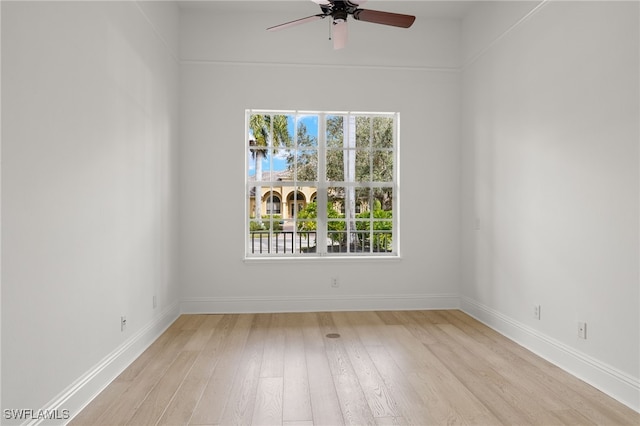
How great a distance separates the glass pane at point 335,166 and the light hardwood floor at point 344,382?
1789 millimetres

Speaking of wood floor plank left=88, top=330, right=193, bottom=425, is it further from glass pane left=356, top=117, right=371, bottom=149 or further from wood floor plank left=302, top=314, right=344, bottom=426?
glass pane left=356, top=117, right=371, bottom=149

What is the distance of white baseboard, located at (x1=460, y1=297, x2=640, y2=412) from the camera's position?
2.52 meters

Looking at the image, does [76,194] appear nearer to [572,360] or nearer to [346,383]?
[346,383]

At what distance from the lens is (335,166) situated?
4969 mm

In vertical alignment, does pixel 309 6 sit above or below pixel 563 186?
above

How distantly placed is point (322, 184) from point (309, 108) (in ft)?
2.95

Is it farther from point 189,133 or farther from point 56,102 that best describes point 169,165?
point 56,102

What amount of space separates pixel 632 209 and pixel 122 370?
141 inches

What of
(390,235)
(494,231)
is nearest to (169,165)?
(390,235)

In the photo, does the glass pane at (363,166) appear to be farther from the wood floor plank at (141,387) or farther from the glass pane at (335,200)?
the wood floor plank at (141,387)

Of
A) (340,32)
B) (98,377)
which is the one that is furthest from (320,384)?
(340,32)

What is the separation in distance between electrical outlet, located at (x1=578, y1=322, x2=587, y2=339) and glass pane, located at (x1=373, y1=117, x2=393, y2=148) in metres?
2.81

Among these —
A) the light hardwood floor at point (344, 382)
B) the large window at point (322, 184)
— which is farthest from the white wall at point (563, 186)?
the large window at point (322, 184)

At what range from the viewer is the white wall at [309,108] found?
4.65m
